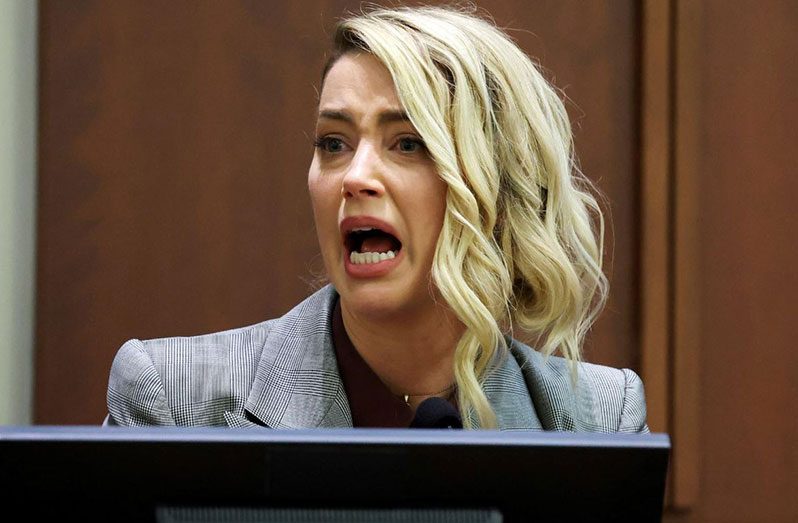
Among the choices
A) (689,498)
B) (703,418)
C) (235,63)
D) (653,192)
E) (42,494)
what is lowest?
(689,498)

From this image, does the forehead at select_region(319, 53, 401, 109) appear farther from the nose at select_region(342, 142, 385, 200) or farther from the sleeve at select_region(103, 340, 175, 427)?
the sleeve at select_region(103, 340, 175, 427)

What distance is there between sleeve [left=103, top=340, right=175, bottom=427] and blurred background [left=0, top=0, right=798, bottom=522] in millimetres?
829

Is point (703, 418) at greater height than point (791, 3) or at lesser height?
lesser

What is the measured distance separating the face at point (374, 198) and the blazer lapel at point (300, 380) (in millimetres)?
80

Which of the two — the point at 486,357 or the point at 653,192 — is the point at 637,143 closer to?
the point at 653,192

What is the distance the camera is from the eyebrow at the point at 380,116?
5.30ft

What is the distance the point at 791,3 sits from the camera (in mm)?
2480

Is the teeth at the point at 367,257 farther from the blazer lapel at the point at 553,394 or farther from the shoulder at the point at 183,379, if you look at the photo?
the blazer lapel at the point at 553,394

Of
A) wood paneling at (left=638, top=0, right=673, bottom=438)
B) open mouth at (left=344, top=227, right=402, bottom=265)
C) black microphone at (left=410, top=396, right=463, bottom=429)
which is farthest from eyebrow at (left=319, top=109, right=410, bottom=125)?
wood paneling at (left=638, top=0, right=673, bottom=438)

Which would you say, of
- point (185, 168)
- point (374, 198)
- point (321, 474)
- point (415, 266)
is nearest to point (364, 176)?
point (374, 198)

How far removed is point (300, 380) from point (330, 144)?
340 mm

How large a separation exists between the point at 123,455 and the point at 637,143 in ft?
6.16

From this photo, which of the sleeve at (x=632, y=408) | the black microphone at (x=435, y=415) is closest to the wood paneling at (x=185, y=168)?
the sleeve at (x=632, y=408)

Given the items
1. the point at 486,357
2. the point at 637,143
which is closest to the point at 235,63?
the point at 637,143
